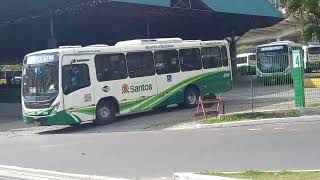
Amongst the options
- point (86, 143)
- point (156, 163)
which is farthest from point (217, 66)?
point (156, 163)

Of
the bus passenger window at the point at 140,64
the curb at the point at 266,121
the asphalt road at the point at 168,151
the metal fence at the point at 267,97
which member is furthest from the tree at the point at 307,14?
the asphalt road at the point at 168,151

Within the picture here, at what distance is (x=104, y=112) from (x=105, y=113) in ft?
0.18

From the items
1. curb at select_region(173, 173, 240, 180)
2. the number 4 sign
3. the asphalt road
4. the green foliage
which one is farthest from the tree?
curb at select_region(173, 173, 240, 180)

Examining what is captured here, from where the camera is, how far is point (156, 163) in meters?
12.0

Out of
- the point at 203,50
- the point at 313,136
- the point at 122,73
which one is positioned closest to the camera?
the point at 313,136

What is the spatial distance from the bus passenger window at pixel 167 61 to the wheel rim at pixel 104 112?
3361 millimetres

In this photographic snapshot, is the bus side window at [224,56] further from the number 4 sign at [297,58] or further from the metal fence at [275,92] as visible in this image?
the number 4 sign at [297,58]

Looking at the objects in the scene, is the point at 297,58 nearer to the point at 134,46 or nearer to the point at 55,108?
the point at 134,46

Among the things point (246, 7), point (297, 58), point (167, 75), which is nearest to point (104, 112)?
point (167, 75)

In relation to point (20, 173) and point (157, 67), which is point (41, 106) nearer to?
point (157, 67)

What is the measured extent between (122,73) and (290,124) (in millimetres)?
7357

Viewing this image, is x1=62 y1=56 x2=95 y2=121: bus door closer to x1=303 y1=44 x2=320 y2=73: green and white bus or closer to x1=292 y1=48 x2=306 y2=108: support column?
x1=292 y1=48 x2=306 y2=108: support column

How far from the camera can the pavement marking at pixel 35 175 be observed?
1080 centimetres

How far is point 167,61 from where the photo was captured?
2486cm
